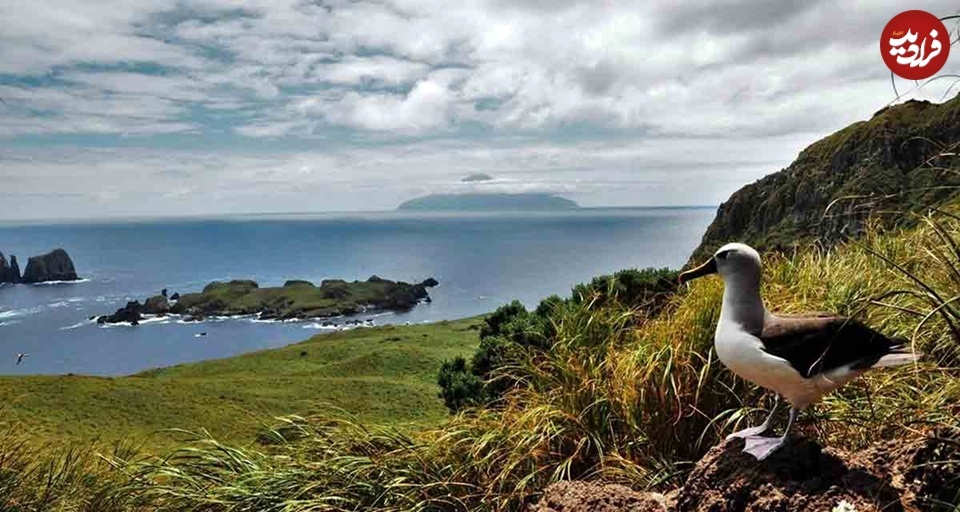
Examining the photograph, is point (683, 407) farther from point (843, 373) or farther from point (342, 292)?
point (342, 292)

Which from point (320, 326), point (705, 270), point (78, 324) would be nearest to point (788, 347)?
point (705, 270)

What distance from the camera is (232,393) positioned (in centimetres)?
4631

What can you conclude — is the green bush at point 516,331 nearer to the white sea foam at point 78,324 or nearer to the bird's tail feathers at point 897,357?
the bird's tail feathers at point 897,357

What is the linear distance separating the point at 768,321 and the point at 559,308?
15.2 feet

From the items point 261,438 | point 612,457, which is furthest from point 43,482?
point 612,457

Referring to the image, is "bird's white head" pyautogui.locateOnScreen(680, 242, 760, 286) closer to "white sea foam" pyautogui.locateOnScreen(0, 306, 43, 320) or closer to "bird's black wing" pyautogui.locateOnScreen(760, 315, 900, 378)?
"bird's black wing" pyautogui.locateOnScreen(760, 315, 900, 378)

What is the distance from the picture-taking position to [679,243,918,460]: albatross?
348cm

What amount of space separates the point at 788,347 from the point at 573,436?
231cm

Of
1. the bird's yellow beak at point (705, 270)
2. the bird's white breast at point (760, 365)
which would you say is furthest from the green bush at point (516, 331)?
the bird's white breast at point (760, 365)

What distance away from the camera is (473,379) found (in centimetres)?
1327

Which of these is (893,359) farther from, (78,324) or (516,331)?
(78,324)

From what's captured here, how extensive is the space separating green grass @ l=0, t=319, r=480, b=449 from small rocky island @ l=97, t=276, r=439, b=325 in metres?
72.4

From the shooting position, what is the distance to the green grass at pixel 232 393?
35656mm

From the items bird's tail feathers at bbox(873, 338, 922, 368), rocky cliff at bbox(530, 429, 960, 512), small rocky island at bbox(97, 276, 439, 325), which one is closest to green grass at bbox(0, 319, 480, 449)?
rocky cliff at bbox(530, 429, 960, 512)
